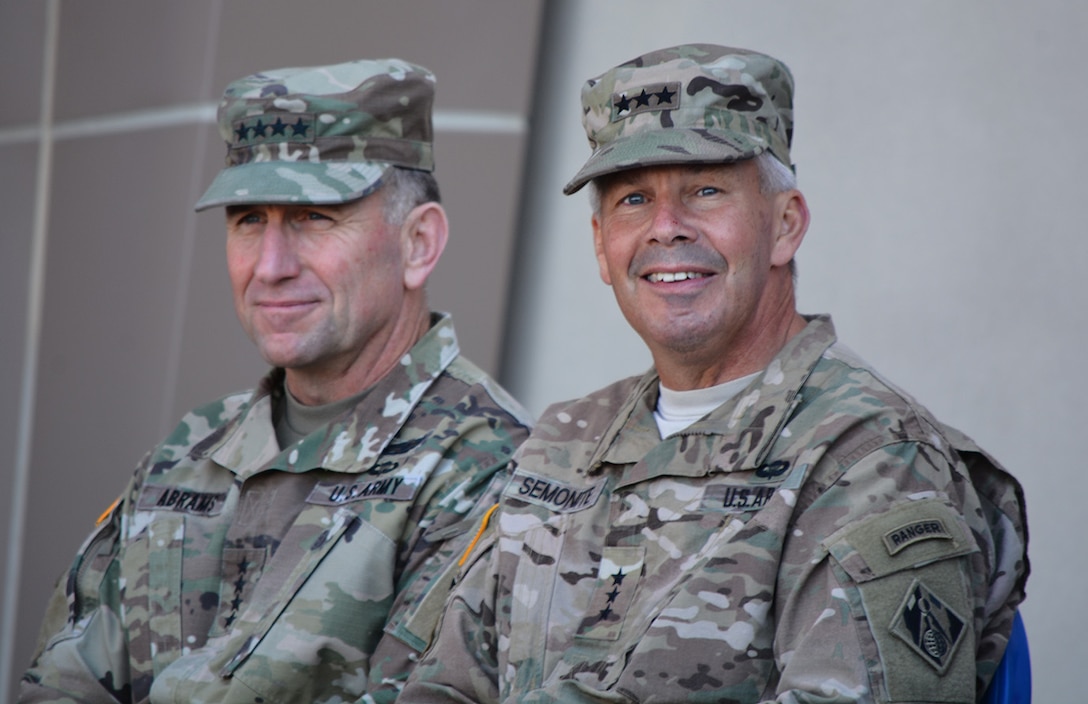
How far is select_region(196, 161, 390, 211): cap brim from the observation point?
3072 mm

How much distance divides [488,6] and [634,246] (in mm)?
2361

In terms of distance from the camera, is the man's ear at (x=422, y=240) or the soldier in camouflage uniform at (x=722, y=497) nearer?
the soldier in camouflage uniform at (x=722, y=497)

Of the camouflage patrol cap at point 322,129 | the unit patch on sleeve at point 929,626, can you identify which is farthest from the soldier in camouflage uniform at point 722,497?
the camouflage patrol cap at point 322,129

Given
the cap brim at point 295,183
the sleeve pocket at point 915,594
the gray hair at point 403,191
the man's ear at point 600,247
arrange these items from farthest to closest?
1. the gray hair at point 403,191
2. the cap brim at point 295,183
3. the man's ear at point 600,247
4. the sleeve pocket at point 915,594

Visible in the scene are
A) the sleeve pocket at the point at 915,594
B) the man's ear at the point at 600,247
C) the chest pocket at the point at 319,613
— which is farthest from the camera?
the chest pocket at the point at 319,613

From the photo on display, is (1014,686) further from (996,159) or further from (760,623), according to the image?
(996,159)

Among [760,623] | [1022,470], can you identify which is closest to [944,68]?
[1022,470]

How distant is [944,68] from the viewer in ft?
12.6

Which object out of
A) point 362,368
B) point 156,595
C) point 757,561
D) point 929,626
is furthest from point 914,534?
point 156,595

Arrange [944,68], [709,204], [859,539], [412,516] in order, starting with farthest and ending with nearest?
[944,68] → [412,516] → [709,204] → [859,539]

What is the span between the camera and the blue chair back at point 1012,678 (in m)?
2.23

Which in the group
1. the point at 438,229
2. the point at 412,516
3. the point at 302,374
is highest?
the point at 438,229

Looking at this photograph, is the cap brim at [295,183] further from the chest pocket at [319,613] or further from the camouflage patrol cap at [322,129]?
the chest pocket at [319,613]

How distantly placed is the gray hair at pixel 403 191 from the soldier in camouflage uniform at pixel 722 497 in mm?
699
